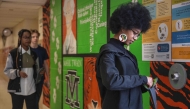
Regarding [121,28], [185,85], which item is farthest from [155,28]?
[121,28]

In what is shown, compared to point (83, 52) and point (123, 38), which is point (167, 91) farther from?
point (83, 52)

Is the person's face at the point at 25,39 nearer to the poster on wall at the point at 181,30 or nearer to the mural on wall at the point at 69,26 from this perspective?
the mural on wall at the point at 69,26

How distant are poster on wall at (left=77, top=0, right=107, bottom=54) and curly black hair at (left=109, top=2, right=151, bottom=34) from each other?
1284 mm

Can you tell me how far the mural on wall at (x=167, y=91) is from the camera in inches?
64.7

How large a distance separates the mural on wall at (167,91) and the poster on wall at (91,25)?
0.93 meters

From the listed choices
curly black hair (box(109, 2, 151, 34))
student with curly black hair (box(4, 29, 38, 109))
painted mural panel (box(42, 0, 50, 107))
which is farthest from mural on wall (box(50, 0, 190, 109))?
student with curly black hair (box(4, 29, 38, 109))

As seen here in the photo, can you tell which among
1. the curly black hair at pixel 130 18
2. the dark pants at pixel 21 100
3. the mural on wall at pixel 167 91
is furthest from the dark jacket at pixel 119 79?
the dark pants at pixel 21 100

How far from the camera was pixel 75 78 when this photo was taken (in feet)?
11.2

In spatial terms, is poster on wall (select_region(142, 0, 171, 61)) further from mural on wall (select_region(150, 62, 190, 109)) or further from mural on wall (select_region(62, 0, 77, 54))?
mural on wall (select_region(62, 0, 77, 54))

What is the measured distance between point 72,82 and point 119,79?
2380mm

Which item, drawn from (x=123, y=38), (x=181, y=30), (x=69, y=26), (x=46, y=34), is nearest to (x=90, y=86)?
(x=69, y=26)

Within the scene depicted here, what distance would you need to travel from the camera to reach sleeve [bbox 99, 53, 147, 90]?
1195 millimetres

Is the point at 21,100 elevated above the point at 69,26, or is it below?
below

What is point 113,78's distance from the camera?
1.19m
